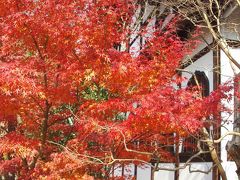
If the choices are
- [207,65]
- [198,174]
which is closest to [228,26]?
[207,65]

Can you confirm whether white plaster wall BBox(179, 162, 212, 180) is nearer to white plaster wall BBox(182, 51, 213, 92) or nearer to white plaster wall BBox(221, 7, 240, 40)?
white plaster wall BBox(182, 51, 213, 92)

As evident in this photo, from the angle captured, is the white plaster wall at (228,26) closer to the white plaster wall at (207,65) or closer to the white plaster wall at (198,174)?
the white plaster wall at (207,65)

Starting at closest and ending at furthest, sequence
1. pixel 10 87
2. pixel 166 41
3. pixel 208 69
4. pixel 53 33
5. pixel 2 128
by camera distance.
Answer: pixel 10 87 < pixel 53 33 < pixel 2 128 < pixel 166 41 < pixel 208 69

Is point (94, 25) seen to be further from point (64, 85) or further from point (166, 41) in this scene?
point (166, 41)

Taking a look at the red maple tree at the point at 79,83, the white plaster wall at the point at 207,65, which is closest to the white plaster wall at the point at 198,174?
the white plaster wall at the point at 207,65

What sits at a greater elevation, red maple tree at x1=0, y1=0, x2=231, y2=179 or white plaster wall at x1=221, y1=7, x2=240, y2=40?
white plaster wall at x1=221, y1=7, x2=240, y2=40

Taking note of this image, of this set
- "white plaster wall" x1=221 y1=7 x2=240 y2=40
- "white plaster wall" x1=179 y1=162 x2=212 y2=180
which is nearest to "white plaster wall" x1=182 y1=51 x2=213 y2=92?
"white plaster wall" x1=221 y1=7 x2=240 y2=40

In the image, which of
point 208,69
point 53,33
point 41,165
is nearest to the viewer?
point 53,33

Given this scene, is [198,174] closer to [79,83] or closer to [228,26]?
[228,26]

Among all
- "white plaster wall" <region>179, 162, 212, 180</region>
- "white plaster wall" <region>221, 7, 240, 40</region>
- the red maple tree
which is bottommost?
"white plaster wall" <region>179, 162, 212, 180</region>

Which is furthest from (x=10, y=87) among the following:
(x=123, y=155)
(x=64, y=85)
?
(x=123, y=155)

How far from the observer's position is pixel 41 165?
756 cm

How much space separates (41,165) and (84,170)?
870 mm

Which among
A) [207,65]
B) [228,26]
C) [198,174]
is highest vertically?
[228,26]
